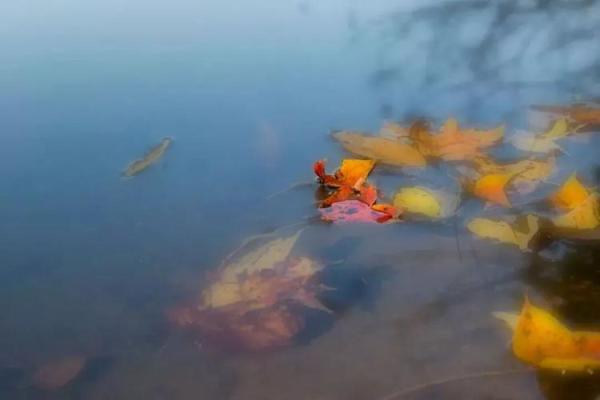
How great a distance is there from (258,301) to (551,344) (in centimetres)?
37

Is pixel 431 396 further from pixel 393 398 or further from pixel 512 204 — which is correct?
pixel 512 204

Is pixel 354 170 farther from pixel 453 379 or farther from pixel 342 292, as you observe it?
pixel 453 379

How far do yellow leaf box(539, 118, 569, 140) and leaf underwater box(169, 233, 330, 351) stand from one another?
495 millimetres

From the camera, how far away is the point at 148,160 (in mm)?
1224

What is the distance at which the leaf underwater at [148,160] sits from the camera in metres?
1.20

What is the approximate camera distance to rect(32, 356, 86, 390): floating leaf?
830 mm

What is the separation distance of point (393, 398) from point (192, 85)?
0.88 meters

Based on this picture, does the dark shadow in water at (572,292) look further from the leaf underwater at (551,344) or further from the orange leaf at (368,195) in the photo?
the orange leaf at (368,195)

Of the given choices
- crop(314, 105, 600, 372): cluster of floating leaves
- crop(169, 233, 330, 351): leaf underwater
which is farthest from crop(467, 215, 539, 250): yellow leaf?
crop(169, 233, 330, 351): leaf underwater

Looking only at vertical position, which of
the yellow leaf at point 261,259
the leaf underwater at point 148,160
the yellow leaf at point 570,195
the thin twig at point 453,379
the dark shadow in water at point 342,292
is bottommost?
the thin twig at point 453,379

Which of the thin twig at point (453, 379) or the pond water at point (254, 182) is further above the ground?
the pond water at point (254, 182)

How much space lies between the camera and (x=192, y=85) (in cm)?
144

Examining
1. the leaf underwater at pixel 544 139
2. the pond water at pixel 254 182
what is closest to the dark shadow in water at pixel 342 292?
the pond water at pixel 254 182

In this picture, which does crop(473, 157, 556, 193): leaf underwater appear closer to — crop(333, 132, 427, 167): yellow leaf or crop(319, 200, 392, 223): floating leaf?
crop(333, 132, 427, 167): yellow leaf
